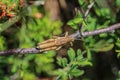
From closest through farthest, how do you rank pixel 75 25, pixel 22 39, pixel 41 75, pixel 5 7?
pixel 5 7, pixel 75 25, pixel 22 39, pixel 41 75

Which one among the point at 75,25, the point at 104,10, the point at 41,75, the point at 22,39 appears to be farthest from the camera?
the point at 41,75

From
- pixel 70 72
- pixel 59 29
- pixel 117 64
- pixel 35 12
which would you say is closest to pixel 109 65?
pixel 117 64

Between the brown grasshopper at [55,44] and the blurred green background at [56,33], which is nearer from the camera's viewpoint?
the brown grasshopper at [55,44]

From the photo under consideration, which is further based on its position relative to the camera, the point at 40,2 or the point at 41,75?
the point at 41,75

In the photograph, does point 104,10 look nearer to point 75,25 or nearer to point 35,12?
point 75,25

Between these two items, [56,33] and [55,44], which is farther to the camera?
[56,33]

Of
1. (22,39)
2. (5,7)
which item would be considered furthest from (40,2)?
(5,7)

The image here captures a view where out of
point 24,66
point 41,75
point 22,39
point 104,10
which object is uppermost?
point 104,10

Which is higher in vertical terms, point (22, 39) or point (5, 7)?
point (5, 7)

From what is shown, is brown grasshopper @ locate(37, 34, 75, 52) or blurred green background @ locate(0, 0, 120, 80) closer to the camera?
brown grasshopper @ locate(37, 34, 75, 52)

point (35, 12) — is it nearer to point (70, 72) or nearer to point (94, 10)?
point (94, 10)
